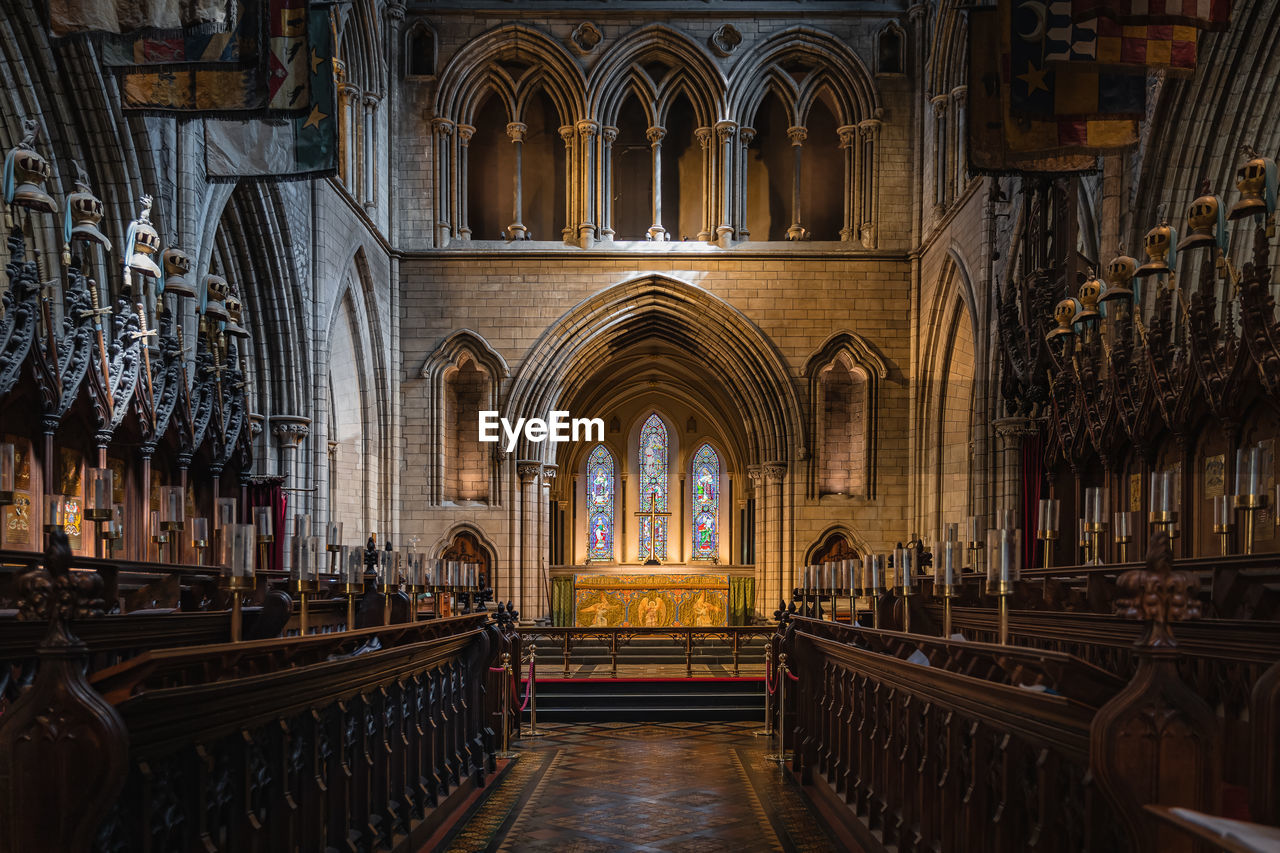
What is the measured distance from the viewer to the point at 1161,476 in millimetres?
5234

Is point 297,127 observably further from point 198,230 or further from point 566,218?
point 566,218

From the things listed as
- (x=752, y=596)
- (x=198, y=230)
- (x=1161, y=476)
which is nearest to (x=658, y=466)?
(x=752, y=596)

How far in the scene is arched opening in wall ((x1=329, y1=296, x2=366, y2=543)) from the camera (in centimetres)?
1562

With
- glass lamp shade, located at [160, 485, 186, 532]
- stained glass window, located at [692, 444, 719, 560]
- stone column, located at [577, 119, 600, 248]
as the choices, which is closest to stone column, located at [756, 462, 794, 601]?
stone column, located at [577, 119, 600, 248]

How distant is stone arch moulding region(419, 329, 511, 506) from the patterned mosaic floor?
8804mm

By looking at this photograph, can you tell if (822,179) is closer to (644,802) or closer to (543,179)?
(543,179)

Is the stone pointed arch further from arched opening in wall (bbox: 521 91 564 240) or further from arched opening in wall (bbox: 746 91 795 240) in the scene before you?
arched opening in wall (bbox: 521 91 564 240)

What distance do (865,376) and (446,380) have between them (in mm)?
6356

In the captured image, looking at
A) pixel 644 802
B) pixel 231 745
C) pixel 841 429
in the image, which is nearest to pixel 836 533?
pixel 841 429

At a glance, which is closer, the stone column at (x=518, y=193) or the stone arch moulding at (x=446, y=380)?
the stone arch moulding at (x=446, y=380)

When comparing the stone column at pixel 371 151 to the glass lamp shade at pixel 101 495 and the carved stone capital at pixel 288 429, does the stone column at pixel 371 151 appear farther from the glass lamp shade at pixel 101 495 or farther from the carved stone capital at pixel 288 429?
the glass lamp shade at pixel 101 495

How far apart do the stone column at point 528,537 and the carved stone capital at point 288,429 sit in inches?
194

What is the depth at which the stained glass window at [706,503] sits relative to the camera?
84.2ft

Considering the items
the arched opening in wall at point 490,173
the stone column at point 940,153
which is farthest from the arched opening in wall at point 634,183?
the stone column at point 940,153
